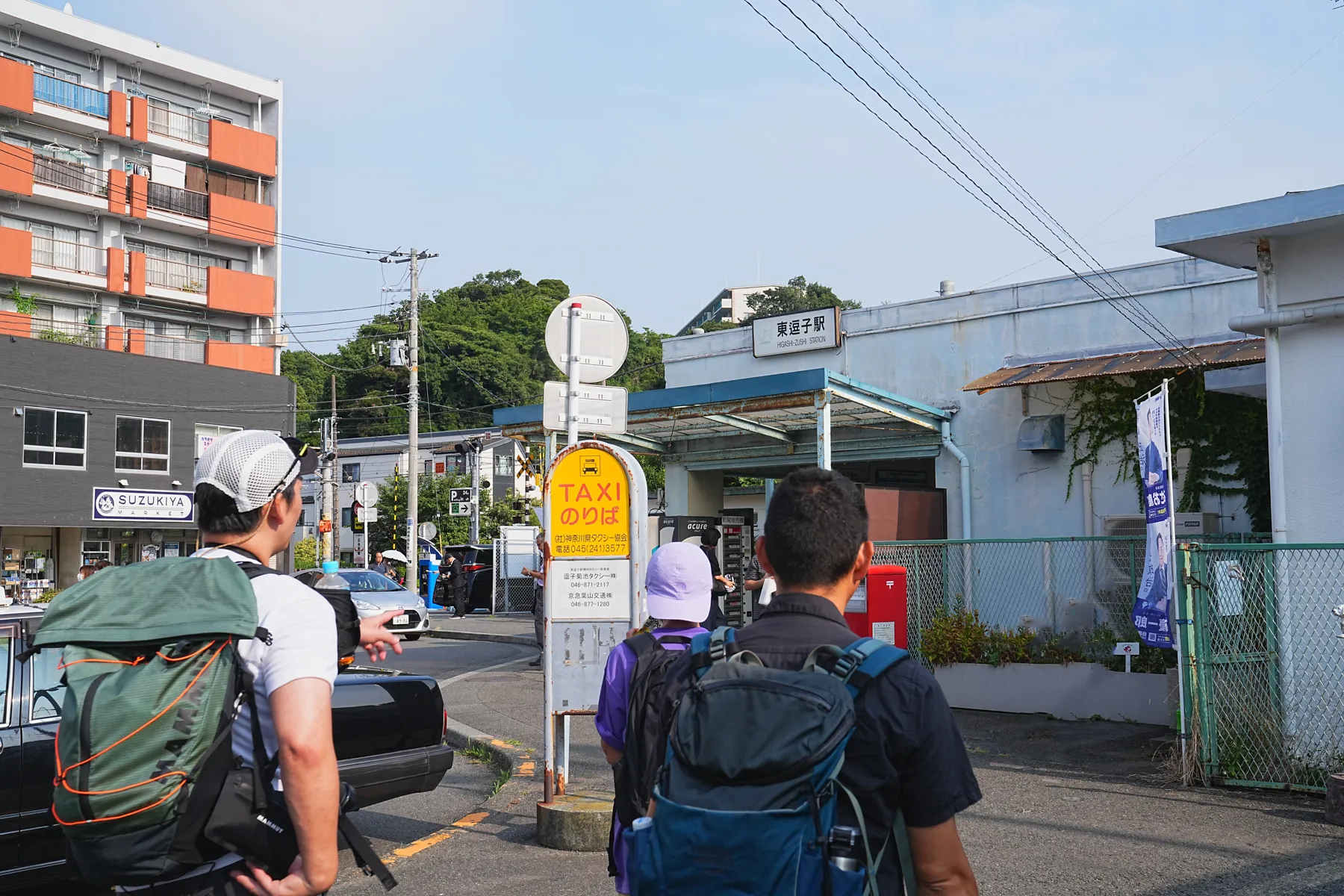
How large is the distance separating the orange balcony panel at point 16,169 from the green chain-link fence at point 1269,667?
118 ft

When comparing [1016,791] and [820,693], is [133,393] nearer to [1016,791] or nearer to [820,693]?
[1016,791]

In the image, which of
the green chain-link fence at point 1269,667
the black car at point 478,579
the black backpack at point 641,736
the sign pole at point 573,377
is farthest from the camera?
the black car at point 478,579

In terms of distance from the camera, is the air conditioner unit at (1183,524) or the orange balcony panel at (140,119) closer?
the air conditioner unit at (1183,524)

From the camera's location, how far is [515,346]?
60219 millimetres

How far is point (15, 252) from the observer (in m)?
34.2

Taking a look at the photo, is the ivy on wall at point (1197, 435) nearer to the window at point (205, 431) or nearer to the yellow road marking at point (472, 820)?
the yellow road marking at point (472, 820)

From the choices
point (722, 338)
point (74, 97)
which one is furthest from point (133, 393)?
point (722, 338)

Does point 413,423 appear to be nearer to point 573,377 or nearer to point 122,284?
point 122,284

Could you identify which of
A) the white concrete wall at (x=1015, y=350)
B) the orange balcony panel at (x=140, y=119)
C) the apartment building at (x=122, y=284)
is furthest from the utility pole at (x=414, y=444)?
the white concrete wall at (x=1015, y=350)

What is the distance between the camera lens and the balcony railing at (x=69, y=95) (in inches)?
1390

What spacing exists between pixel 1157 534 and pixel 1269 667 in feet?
4.04

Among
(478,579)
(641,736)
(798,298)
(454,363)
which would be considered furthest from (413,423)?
(798,298)

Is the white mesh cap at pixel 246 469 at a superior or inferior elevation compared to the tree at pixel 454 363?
inferior

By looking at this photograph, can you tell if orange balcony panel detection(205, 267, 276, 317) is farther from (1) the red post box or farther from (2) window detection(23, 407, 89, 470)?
(1) the red post box
